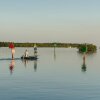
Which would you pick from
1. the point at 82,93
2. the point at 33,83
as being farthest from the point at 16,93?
the point at 33,83

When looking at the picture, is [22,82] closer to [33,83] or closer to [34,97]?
[33,83]

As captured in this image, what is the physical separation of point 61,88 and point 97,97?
5.06 meters

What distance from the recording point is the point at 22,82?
3528cm

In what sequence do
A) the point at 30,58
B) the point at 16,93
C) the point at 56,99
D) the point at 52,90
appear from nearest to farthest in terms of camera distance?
the point at 56,99, the point at 16,93, the point at 52,90, the point at 30,58

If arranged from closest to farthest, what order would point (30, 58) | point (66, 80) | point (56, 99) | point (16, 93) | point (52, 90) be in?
point (56, 99) → point (16, 93) → point (52, 90) → point (66, 80) → point (30, 58)

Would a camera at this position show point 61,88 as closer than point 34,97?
No

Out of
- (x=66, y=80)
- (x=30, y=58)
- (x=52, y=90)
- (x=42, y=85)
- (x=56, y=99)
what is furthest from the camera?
(x=30, y=58)

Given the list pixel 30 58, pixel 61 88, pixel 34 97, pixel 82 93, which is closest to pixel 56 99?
pixel 34 97

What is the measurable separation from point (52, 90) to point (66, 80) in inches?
295

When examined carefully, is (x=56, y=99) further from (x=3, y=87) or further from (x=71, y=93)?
(x=3, y=87)

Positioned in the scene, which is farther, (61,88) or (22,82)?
(22,82)

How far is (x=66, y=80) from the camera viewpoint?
37.4 metres

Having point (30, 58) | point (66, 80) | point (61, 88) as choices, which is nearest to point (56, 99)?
point (61, 88)

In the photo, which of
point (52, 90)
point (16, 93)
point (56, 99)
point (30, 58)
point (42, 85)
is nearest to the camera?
point (56, 99)
